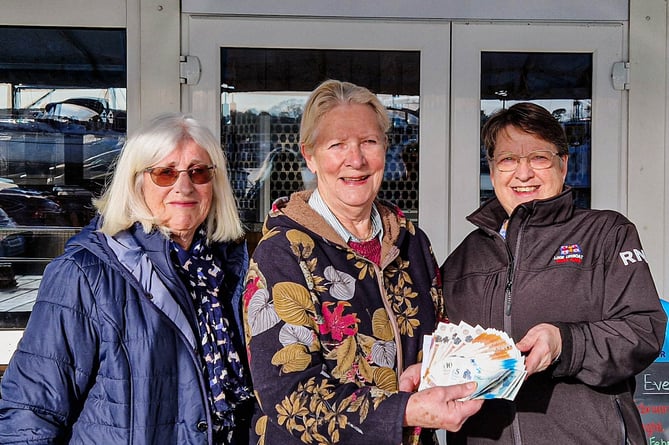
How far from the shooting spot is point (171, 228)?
218cm

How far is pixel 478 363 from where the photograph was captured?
1.79 meters

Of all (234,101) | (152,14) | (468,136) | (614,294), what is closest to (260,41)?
(234,101)

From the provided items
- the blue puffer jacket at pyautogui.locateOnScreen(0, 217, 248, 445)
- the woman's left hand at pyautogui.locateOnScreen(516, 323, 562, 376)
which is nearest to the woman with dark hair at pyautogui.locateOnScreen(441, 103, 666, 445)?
the woman's left hand at pyautogui.locateOnScreen(516, 323, 562, 376)

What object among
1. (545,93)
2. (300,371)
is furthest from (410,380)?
(545,93)

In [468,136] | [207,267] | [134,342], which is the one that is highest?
[468,136]

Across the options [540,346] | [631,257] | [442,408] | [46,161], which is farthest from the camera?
[46,161]

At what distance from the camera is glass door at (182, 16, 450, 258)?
12.6 ft

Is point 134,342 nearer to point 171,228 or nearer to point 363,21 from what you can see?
point 171,228

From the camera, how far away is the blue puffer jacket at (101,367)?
1.88 m

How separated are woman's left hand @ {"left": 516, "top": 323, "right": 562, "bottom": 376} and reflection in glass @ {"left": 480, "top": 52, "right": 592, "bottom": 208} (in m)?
2.03

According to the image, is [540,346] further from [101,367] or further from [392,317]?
[101,367]

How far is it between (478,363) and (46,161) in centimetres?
294

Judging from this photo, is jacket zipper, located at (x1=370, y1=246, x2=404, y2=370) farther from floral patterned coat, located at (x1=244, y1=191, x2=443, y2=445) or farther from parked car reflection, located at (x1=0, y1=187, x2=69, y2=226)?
parked car reflection, located at (x1=0, y1=187, x2=69, y2=226)

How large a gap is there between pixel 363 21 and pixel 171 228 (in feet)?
6.93
